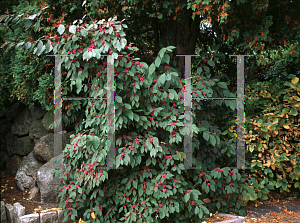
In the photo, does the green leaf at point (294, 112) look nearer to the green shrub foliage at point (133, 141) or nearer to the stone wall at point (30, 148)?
the green shrub foliage at point (133, 141)

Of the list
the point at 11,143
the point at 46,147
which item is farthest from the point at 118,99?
the point at 11,143

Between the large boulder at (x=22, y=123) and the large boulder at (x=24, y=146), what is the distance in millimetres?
104

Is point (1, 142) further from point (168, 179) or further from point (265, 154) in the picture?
point (265, 154)

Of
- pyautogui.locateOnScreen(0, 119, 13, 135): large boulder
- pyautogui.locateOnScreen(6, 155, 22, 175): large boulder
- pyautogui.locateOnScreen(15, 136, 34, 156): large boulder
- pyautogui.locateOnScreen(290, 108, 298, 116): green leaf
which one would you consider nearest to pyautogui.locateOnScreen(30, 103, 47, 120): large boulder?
pyautogui.locateOnScreen(15, 136, 34, 156): large boulder

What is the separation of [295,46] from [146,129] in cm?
199

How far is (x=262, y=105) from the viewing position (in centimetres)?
392

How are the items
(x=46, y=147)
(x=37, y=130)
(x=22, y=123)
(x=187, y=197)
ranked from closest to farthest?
(x=187, y=197)
(x=46, y=147)
(x=37, y=130)
(x=22, y=123)

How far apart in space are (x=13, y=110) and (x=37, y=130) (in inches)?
35.0

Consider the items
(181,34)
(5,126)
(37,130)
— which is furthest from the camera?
(5,126)

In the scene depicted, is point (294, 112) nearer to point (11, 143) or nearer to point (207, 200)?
point (207, 200)

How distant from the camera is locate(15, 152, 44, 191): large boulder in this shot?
157 inches

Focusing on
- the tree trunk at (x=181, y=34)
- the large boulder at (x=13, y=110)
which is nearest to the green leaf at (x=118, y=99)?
the tree trunk at (x=181, y=34)

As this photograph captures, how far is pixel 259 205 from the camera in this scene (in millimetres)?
3584

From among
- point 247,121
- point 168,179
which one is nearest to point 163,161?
point 168,179
